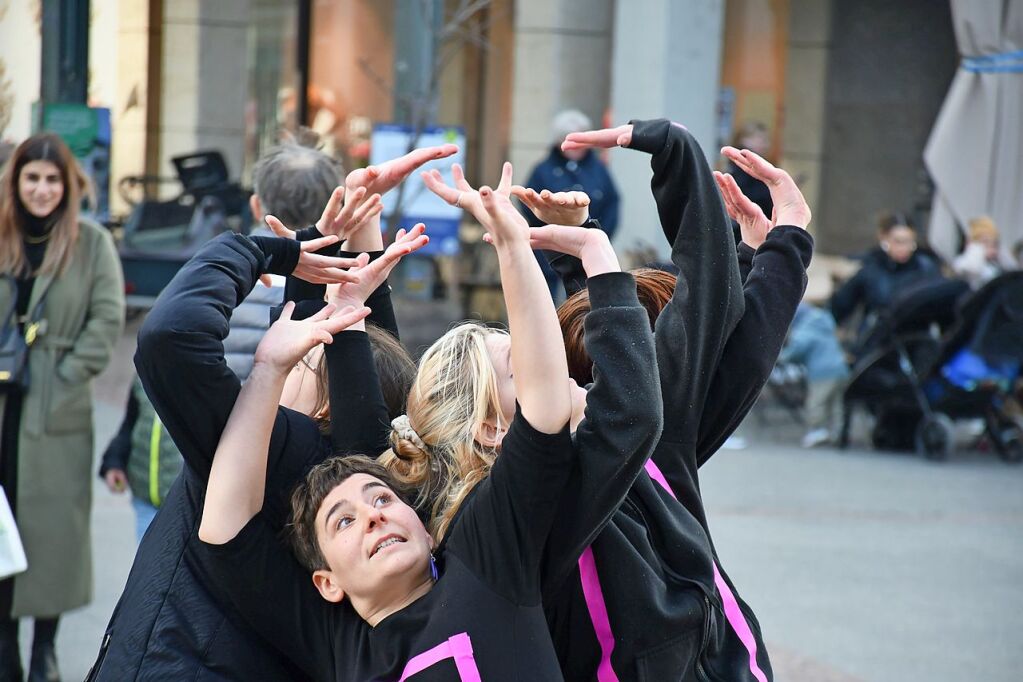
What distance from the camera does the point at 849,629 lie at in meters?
5.94

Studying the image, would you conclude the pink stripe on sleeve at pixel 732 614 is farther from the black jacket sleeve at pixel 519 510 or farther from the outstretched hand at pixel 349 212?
the outstretched hand at pixel 349 212

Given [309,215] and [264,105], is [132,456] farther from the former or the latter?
[264,105]

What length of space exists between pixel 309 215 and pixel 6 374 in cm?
147

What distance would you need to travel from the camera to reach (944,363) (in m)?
9.21

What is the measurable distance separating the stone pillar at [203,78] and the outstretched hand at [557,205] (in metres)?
12.7

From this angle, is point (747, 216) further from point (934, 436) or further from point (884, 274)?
point (884, 274)

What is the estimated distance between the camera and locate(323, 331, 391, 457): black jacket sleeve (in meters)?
2.53

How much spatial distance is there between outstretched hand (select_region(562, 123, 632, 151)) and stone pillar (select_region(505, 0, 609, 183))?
33.9ft

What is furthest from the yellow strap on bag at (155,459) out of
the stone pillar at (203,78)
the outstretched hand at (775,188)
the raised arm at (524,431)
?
the stone pillar at (203,78)

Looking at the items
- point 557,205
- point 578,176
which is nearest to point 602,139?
point 557,205

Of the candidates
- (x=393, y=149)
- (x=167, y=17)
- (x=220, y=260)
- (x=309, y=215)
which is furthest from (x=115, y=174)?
(x=220, y=260)

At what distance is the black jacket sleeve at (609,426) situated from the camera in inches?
82.5

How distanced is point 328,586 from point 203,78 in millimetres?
13201

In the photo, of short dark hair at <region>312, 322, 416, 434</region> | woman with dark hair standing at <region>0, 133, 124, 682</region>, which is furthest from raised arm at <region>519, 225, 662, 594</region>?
woman with dark hair standing at <region>0, 133, 124, 682</region>
